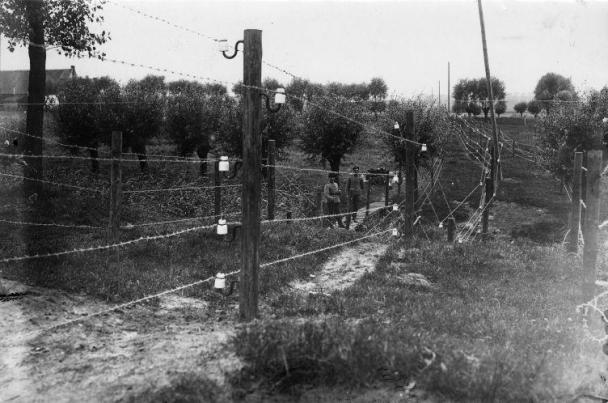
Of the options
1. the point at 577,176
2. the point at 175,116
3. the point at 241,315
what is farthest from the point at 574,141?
the point at 241,315

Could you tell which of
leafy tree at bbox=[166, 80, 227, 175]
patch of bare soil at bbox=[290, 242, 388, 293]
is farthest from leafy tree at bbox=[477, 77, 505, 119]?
patch of bare soil at bbox=[290, 242, 388, 293]

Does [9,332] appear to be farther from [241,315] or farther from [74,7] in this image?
[74,7]

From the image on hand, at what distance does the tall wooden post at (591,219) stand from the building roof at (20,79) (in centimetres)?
8940

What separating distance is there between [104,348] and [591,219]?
7.08m

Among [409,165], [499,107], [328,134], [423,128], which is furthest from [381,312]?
[499,107]

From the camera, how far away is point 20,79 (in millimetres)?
92938

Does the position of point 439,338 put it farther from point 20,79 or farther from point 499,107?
point 20,79

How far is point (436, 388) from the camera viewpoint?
5461mm

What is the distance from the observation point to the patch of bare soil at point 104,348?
19.1 ft

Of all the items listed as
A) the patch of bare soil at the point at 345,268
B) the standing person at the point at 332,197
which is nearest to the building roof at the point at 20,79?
the standing person at the point at 332,197

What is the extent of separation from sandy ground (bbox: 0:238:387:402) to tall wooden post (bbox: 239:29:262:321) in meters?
0.57

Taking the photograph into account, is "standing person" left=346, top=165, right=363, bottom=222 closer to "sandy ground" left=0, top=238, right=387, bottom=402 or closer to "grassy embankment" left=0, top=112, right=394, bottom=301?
"grassy embankment" left=0, top=112, right=394, bottom=301

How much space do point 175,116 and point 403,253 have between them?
3235cm

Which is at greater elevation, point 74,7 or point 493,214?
point 74,7
